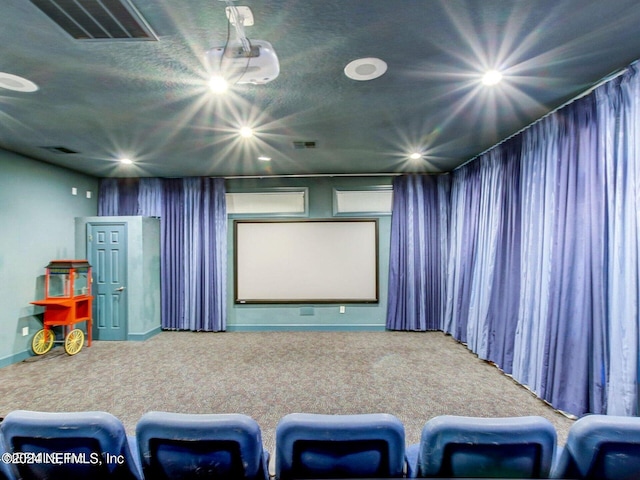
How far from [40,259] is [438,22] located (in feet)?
17.7

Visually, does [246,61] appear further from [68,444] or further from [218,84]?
[68,444]

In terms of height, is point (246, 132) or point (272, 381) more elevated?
point (246, 132)

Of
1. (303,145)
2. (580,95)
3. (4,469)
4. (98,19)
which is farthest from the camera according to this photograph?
(303,145)

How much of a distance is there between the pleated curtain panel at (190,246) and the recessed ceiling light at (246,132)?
2036mm

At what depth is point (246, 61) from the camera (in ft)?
5.30

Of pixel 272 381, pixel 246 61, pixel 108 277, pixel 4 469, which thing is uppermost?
pixel 246 61

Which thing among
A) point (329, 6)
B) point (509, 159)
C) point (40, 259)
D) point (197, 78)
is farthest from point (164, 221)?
point (509, 159)

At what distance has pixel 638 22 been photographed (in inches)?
62.3

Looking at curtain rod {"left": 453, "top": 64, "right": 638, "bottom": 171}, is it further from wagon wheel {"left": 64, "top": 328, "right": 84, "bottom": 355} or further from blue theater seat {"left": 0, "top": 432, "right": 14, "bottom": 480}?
wagon wheel {"left": 64, "top": 328, "right": 84, "bottom": 355}

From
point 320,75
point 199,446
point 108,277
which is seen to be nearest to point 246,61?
point 320,75

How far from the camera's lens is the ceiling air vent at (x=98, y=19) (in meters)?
1.43

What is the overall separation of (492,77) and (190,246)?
186 inches

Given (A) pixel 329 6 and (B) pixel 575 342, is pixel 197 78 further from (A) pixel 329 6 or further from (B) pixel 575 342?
(B) pixel 575 342

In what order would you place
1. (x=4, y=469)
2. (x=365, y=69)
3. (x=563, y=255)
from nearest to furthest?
(x=4, y=469), (x=365, y=69), (x=563, y=255)
